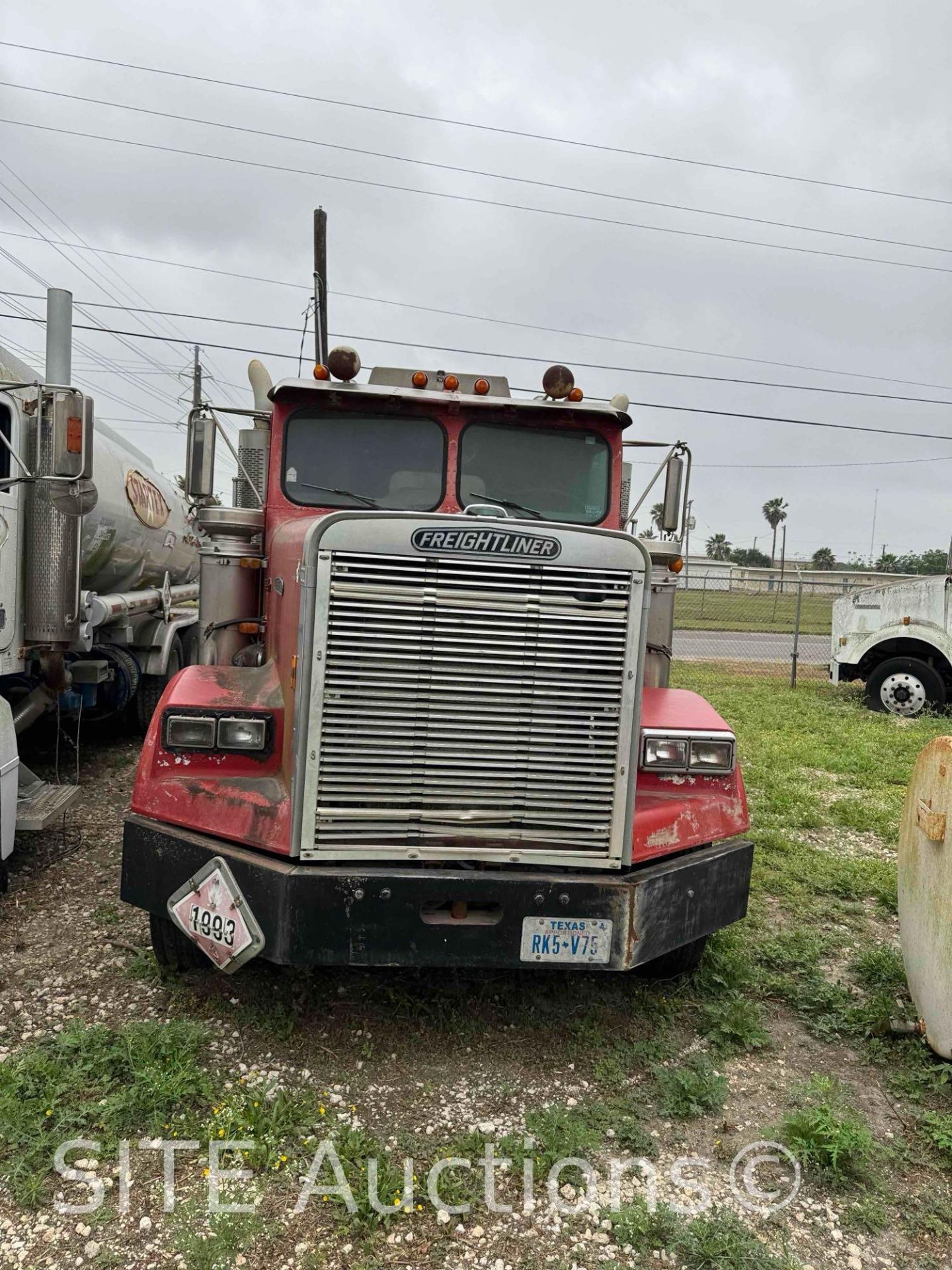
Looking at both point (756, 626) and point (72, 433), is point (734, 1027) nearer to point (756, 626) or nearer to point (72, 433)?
point (72, 433)

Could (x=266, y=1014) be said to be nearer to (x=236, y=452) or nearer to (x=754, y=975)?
(x=754, y=975)

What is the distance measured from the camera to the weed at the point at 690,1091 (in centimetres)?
321

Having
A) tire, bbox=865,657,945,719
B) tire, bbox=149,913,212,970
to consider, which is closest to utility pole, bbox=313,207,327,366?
tire, bbox=865,657,945,719

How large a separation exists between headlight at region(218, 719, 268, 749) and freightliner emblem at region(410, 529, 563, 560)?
3.32 ft

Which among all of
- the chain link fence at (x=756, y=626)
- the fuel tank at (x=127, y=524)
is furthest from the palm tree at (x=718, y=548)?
the fuel tank at (x=127, y=524)

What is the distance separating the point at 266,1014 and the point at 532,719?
1677 mm

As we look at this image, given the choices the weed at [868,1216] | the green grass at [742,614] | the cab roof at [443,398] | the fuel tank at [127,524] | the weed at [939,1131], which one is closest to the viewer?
the weed at [868,1216]

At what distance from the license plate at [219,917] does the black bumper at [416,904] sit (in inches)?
1.3

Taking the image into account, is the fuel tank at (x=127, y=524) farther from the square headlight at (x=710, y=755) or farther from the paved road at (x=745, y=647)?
the paved road at (x=745, y=647)

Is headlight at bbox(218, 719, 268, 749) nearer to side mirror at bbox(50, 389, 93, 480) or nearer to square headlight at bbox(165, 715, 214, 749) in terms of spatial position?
square headlight at bbox(165, 715, 214, 749)

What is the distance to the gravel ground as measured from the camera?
255cm

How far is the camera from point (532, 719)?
326 cm

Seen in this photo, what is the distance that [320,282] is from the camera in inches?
643

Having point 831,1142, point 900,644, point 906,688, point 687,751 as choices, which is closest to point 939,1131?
point 831,1142
